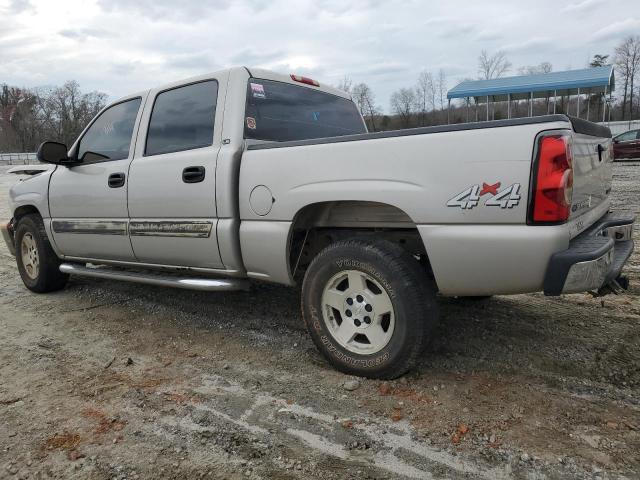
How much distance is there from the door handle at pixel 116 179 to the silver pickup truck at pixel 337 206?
5cm

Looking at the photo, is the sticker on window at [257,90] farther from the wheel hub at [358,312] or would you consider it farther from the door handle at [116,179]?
the wheel hub at [358,312]

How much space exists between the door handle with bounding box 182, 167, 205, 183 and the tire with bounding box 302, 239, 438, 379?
1.09 m

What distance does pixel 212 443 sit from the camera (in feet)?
8.26

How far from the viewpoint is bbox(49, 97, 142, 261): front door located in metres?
4.30

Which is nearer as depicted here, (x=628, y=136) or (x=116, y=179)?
(x=116, y=179)

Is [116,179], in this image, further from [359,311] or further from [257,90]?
[359,311]

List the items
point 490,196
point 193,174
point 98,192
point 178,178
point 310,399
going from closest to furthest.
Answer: point 490,196, point 310,399, point 193,174, point 178,178, point 98,192

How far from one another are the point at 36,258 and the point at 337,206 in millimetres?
3891

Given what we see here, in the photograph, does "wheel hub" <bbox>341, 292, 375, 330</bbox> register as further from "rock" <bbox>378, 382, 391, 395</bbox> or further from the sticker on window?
the sticker on window

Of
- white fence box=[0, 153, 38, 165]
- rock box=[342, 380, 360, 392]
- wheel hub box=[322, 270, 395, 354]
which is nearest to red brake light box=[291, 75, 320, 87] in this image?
wheel hub box=[322, 270, 395, 354]

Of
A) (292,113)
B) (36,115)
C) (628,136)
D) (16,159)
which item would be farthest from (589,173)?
(36,115)

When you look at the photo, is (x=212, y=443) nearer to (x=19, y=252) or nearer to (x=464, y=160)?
(x=464, y=160)

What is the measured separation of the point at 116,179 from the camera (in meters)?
4.27

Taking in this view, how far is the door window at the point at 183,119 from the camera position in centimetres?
380
